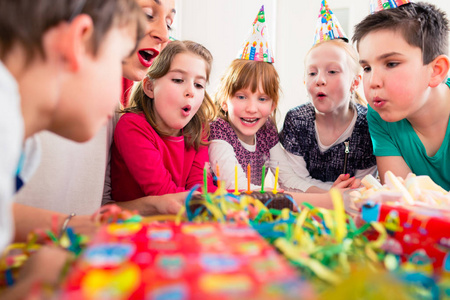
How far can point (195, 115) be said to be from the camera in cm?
142

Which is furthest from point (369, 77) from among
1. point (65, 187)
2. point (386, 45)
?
point (65, 187)

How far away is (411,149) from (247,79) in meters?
0.71

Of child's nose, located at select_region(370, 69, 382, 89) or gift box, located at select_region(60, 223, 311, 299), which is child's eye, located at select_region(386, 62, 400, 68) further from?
gift box, located at select_region(60, 223, 311, 299)

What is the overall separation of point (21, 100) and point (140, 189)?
79cm

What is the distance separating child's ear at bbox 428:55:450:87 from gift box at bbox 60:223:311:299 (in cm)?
115

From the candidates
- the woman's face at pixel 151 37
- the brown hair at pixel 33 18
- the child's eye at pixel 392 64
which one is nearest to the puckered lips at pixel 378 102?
the child's eye at pixel 392 64

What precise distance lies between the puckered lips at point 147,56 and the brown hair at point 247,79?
1.43 ft

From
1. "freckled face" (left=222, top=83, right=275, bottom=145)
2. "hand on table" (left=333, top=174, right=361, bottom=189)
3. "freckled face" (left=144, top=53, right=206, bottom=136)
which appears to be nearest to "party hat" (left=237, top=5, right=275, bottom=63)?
"freckled face" (left=222, top=83, right=275, bottom=145)

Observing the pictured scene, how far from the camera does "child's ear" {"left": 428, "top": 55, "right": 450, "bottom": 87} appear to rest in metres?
1.21

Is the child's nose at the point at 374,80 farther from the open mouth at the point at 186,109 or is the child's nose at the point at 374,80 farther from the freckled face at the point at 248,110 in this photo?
the open mouth at the point at 186,109

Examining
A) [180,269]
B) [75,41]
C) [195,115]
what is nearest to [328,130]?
[195,115]

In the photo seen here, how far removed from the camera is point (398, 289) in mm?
236

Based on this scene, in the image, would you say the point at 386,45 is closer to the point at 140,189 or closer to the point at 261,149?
the point at 261,149

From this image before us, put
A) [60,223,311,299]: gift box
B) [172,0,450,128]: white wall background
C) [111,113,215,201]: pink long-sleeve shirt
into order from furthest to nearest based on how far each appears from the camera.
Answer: [172,0,450,128]: white wall background, [111,113,215,201]: pink long-sleeve shirt, [60,223,311,299]: gift box
